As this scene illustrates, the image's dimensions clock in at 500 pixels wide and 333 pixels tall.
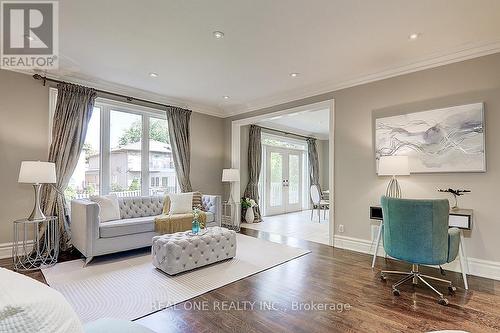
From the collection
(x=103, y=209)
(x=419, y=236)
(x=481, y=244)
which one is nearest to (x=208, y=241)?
(x=103, y=209)

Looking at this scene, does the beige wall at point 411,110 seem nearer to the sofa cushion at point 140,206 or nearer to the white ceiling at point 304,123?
the white ceiling at point 304,123

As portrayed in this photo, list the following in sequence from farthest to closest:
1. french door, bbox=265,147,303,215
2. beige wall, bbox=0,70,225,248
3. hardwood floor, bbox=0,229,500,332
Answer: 1. french door, bbox=265,147,303,215
2. beige wall, bbox=0,70,225,248
3. hardwood floor, bbox=0,229,500,332

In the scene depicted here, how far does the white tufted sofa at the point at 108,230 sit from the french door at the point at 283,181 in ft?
13.7

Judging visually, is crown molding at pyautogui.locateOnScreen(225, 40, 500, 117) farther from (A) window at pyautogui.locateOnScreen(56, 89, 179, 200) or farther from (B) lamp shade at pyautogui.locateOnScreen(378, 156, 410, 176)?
(A) window at pyautogui.locateOnScreen(56, 89, 179, 200)

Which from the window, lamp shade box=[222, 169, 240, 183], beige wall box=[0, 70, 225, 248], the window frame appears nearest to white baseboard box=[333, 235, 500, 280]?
lamp shade box=[222, 169, 240, 183]

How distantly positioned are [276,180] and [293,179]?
0.93m

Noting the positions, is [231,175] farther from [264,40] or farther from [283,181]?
[264,40]

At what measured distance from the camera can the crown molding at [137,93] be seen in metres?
4.17

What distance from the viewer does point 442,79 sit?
346cm

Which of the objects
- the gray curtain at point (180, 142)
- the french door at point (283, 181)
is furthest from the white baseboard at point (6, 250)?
the french door at point (283, 181)

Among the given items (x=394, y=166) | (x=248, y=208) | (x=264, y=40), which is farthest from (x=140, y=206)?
(x=394, y=166)

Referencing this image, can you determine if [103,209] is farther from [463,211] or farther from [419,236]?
[463,211]

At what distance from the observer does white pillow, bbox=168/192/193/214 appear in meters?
4.62

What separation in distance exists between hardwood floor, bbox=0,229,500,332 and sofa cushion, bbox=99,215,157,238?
0.82 metres
